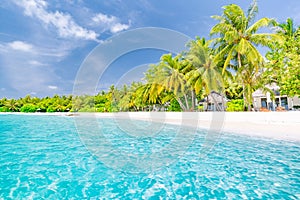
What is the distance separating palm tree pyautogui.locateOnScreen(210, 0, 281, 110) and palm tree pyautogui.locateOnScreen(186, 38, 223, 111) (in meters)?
1.66

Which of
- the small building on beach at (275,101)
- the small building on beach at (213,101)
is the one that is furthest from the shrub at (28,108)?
the small building on beach at (275,101)

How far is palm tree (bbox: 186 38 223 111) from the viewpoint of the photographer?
54.7 feet

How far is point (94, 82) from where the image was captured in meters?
10.7

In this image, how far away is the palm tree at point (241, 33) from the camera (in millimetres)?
14133

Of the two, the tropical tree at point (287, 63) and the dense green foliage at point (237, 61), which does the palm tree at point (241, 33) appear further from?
the tropical tree at point (287, 63)

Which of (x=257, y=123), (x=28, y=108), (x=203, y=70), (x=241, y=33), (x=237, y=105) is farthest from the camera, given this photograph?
(x=28, y=108)

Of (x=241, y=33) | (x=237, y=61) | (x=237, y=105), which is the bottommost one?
(x=237, y=105)

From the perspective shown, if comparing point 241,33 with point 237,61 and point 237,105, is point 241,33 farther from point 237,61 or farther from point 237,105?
point 237,105

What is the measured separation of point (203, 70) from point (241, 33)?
429cm

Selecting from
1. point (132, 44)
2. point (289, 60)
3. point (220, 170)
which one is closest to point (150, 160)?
point (220, 170)

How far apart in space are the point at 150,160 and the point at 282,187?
118 inches

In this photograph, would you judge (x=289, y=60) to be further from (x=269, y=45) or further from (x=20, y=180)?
A: (x=20, y=180)

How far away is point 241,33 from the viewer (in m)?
15.1

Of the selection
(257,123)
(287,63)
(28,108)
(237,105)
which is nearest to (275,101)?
(237,105)
